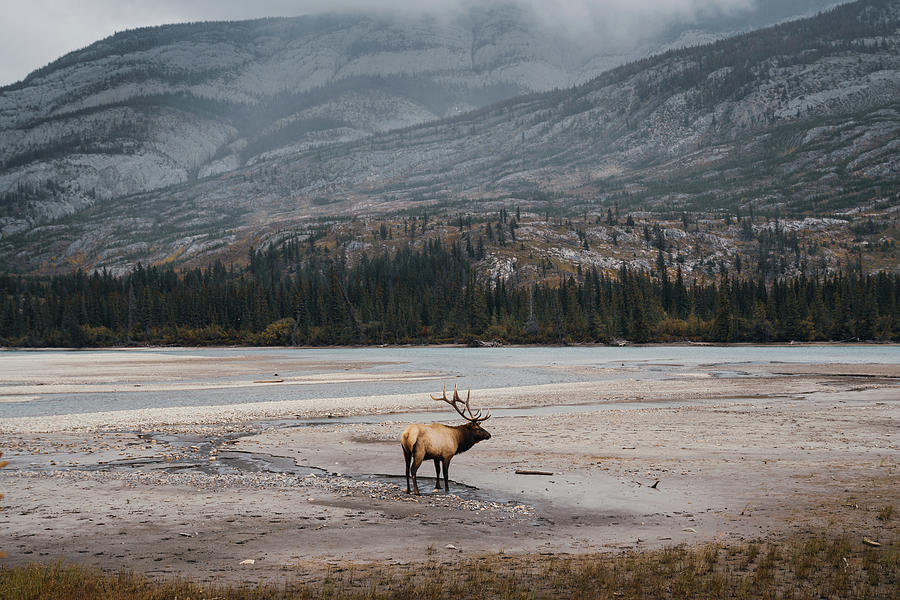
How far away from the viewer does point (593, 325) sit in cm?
18150

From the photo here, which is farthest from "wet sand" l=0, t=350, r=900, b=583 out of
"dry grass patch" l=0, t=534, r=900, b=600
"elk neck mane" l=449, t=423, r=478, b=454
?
"elk neck mane" l=449, t=423, r=478, b=454

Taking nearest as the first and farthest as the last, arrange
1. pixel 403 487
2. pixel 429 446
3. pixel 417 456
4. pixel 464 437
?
pixel 417 456, pixel 429 446, pixel 403 487, pixel 464 437

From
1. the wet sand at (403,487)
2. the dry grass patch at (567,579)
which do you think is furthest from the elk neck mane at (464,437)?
the dry grass patch at (567,579)

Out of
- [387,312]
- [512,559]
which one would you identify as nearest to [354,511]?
[512,559]

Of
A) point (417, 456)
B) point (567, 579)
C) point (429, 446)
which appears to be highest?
point (429, 446)

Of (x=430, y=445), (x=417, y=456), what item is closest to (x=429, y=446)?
(x=430, y=445)

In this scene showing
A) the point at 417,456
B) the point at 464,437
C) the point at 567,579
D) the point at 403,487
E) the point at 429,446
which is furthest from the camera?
the point at 464,437

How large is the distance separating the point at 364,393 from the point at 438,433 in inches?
1405

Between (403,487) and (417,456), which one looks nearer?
(417,456)

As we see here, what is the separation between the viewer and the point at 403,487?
20.6 metres

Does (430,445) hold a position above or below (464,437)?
above

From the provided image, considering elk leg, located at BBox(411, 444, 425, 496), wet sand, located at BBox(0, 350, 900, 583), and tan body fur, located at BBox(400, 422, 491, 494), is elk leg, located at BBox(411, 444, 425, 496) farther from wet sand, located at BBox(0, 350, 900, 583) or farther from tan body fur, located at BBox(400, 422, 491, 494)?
wet sand, located at BBox(0, 350, 900, 583)

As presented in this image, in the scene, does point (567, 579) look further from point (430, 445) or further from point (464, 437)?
point (464, 437)

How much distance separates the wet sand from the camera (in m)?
14.4
